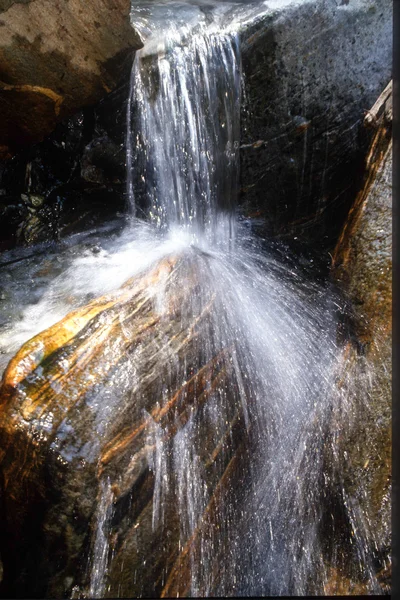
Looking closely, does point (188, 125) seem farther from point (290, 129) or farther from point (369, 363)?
point (369, 363)

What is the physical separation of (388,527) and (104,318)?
69.5 inches

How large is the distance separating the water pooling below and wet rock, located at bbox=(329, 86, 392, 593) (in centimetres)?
3

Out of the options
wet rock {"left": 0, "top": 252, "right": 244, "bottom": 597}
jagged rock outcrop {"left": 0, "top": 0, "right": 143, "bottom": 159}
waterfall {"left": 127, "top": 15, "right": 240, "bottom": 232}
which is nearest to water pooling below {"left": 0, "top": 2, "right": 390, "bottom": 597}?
wet rock {"left": 0, "top": 252, "right": 244, "bottom": 597}

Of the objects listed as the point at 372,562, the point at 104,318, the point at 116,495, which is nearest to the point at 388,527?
the point at 372,562

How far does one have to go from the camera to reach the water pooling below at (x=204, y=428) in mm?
1935

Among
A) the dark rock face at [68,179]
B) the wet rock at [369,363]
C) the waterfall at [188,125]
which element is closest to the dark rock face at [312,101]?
the waterfall at [188,125]

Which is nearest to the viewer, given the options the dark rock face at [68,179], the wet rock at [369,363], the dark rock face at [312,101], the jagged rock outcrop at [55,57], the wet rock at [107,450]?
the wet rock at [107,450]

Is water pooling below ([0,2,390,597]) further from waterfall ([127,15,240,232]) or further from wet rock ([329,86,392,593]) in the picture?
waterfall ([127,15,240,232])

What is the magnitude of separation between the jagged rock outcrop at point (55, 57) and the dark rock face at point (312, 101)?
1104 mm

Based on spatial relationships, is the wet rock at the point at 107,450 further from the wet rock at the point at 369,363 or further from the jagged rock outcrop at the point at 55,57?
the jagged rock outcrop at the point at 55,57

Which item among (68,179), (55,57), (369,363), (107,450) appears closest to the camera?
(107,450)

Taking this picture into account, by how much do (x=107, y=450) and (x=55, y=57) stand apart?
9.97 ft

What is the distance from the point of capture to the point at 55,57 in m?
3.37

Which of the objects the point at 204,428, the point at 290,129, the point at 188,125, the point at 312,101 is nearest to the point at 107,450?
the point at 204,428
